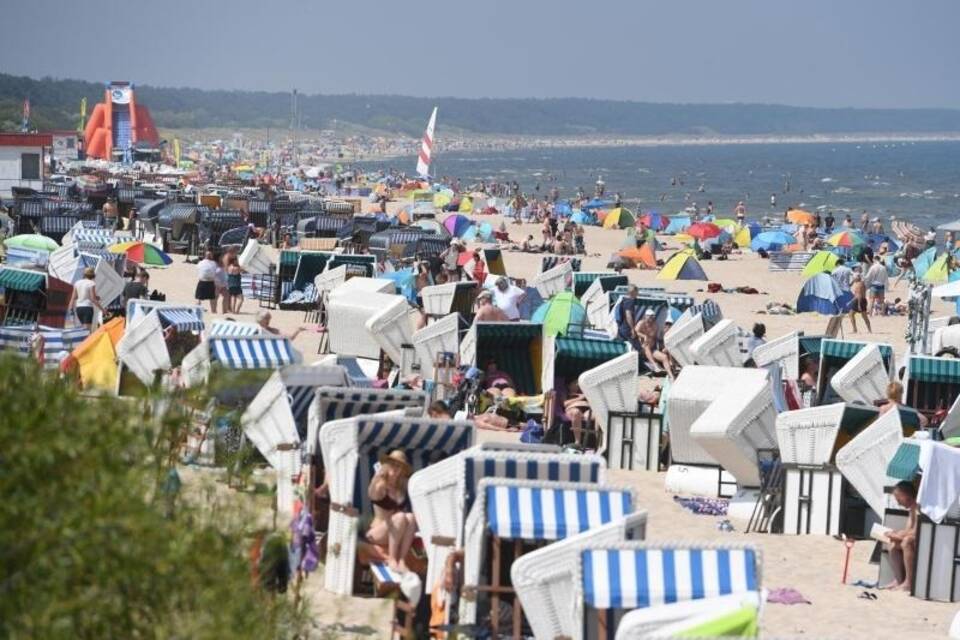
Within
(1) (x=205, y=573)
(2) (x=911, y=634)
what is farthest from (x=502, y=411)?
(1) (x=205, y=573)

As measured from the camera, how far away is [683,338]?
15.7 m

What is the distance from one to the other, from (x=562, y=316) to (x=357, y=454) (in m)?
7.95

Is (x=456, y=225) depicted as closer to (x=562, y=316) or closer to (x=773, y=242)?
(x=773, y=242)

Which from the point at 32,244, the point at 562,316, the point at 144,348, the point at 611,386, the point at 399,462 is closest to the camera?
the point at 399,462

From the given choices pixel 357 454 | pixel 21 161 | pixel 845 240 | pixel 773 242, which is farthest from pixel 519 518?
pixel 21 161

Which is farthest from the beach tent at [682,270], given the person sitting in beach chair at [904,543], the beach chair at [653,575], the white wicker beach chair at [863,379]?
the beach chair at [653,575]

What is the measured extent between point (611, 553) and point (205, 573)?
2.38 meters

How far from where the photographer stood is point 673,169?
466 ft

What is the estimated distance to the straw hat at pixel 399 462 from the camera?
28.2 ft

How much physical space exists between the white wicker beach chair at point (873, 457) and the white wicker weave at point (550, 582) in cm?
357

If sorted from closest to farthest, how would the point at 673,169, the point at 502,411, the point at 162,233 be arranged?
the point at 502,411
the point at 162,233
the point at 673,169

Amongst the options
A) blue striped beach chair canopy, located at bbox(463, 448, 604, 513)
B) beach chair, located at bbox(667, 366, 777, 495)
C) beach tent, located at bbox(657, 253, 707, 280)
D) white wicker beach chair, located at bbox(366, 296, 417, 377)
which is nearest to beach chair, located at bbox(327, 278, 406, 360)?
white wicker beach chair, located at bbox(366, 296, 417, 377)

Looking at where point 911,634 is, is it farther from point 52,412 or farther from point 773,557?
point 52,412

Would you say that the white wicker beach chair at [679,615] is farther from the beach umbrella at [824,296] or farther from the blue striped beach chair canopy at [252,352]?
the beach umbrella at [824,296]
